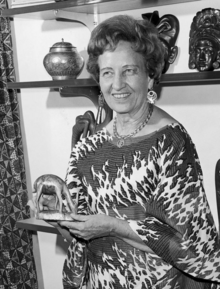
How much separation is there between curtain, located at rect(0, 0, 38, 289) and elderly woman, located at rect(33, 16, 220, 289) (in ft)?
3.36

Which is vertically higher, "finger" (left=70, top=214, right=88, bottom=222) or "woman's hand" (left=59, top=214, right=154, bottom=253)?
"finger" (left=70, top=214, right=88, bottom=222)

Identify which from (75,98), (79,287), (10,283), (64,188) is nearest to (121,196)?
(64,188)

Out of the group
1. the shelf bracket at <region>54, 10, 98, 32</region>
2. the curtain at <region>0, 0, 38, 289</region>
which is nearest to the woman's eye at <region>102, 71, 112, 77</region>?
the shelf bracket at <region>54, 10, 98, 32</region>

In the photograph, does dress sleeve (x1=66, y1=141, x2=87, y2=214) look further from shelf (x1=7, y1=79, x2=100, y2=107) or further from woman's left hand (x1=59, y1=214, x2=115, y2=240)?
shelf (x1=7, y1=79, x2=100, y2=107)

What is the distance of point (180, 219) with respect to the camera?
132 centimetres

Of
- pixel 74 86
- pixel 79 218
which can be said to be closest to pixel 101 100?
pixel 74 86

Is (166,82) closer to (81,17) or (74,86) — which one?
(74,86)

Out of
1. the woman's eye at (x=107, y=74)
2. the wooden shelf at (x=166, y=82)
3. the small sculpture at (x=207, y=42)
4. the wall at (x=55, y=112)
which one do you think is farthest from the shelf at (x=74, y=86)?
the woman's eye at (x=107, y=74)

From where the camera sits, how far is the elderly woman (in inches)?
52.3

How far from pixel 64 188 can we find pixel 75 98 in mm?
1008

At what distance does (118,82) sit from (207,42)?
51cm

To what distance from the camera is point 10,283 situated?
8.12ft

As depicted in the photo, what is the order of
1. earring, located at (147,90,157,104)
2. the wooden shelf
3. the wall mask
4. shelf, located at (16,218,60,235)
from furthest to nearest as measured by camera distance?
1. shelf, located at (16,218,60,235)
2. the wall mask
3. the wooden shelf
4. earring, located at (147,90,157,104)

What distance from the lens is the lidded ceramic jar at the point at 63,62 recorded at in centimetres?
206
